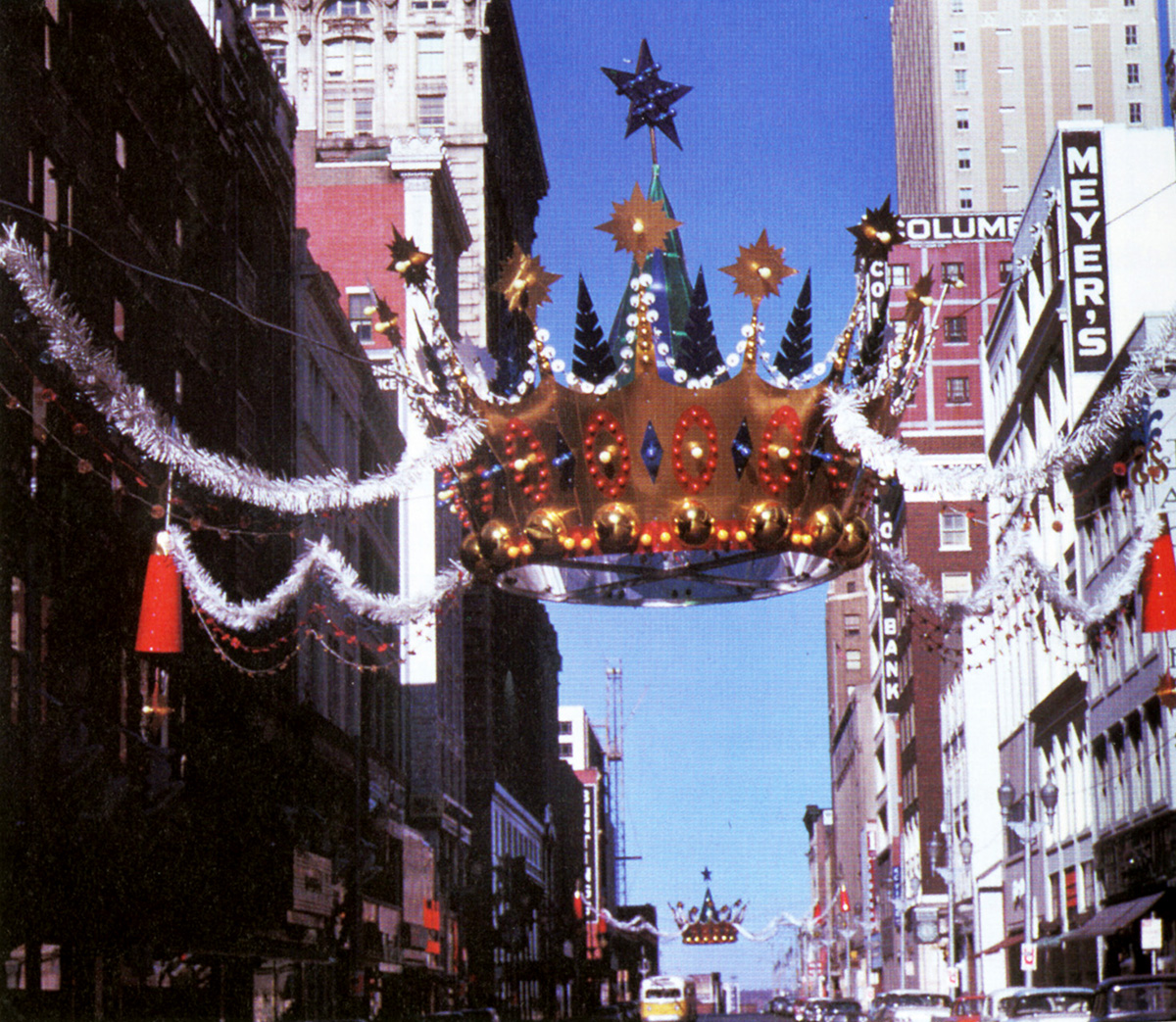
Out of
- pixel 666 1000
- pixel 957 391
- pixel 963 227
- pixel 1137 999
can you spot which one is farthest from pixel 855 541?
pixel 957 391

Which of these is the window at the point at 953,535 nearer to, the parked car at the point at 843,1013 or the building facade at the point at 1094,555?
the building facade at the point at 1094,555

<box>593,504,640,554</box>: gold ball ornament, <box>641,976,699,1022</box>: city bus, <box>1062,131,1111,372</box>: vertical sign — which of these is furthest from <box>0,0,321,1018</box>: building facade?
<box>641,976,699,1022</box>: city bus

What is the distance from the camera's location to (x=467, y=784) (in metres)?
83.4

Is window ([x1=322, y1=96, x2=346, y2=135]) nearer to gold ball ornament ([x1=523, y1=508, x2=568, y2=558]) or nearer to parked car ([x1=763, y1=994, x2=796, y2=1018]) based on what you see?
parked car ([x1=763, y1=994, x2=796, y2=1018])

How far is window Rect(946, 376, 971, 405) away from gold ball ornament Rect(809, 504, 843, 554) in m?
97.3

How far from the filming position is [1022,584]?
16.5m

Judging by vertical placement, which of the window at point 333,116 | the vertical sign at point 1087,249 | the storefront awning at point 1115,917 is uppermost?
the window at point 333,116

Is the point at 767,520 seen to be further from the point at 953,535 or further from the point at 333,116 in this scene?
the point at 953,535

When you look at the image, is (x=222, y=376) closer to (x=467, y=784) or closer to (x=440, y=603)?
(x=440, y=603)

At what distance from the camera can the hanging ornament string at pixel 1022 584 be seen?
16.3 metres

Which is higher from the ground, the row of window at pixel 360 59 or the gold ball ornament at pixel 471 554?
the row of window at pixel 360 59

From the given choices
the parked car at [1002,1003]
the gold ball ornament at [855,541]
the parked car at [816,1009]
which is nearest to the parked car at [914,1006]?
the parked car at [1002,1003]

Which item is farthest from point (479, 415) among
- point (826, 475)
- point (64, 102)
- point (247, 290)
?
point (247, 290)

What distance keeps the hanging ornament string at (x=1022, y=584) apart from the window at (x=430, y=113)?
72.6m
